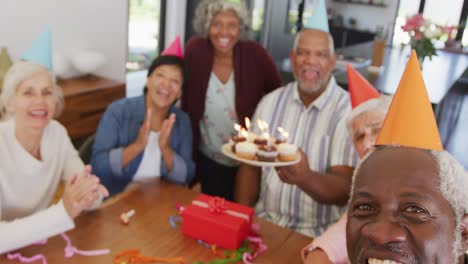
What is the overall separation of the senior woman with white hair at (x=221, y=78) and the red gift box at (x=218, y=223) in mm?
1023

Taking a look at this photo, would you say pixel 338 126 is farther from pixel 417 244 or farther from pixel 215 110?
pixel 417 244

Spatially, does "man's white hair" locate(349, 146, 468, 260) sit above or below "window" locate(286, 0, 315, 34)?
below

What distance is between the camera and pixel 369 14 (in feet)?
26.9

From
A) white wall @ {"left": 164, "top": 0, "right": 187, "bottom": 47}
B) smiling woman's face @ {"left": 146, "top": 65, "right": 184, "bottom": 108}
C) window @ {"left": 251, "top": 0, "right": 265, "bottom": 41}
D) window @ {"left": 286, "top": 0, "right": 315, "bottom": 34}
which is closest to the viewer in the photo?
smiling woman's face @ {"left": 146, "top": 65, "right": 184, "bottom": 108}

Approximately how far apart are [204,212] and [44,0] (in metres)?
2.47

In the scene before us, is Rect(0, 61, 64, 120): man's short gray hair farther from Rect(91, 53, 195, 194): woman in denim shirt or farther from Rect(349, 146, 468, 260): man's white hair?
Rect(349, 146, 468, 260): man's white hair

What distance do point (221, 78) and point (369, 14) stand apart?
634 cm

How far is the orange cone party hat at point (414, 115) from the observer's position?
2.81ft

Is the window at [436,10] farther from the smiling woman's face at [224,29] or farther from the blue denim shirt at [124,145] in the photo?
the blue denim shirt at [124,145]

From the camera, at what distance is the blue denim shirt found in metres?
2.04

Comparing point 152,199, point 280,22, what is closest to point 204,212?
point 152,199

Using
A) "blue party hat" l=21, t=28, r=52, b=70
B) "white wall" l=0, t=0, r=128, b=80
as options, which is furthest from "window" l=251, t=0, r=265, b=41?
"blue party hat" l=21, t=28, r=52, b=70

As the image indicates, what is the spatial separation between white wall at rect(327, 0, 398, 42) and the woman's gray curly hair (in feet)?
19.8

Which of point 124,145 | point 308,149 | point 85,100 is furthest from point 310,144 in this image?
point 85,100
